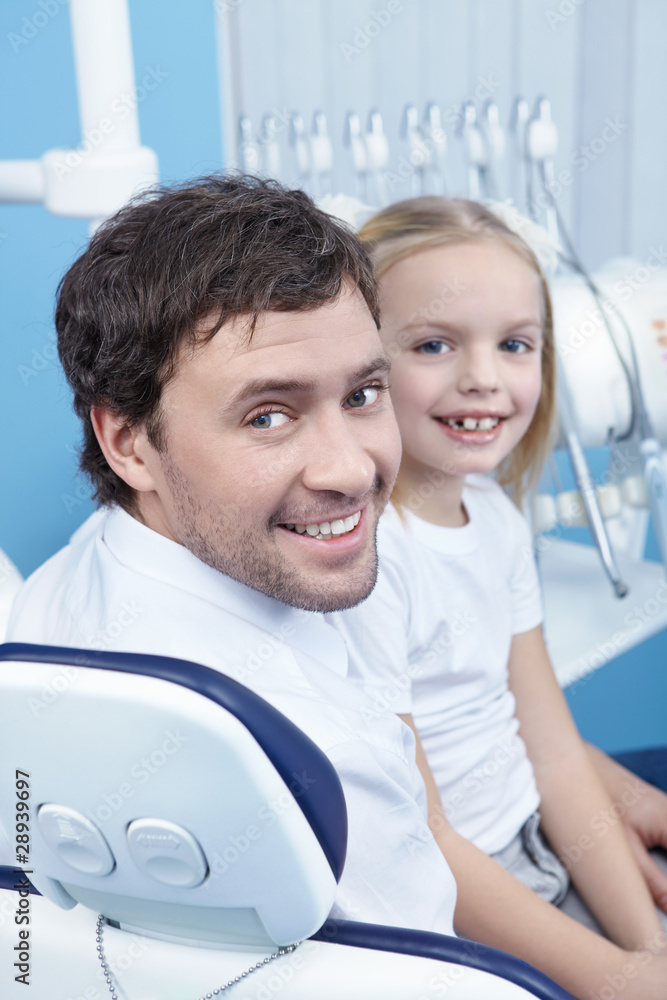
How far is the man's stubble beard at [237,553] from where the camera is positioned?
2.18 feet

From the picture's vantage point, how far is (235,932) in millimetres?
560

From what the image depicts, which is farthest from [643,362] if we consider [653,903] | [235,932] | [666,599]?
[235,932]

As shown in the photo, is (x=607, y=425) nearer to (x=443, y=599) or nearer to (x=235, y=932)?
(x=443, y=599)

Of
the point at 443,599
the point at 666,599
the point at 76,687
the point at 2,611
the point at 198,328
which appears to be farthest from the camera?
the point at 666,599

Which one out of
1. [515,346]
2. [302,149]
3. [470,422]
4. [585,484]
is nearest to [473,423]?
[470,422]

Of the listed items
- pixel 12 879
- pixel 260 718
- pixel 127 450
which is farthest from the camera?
pixel 127 450

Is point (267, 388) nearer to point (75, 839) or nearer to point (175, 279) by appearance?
point (175, 279)

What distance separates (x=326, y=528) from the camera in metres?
0.71

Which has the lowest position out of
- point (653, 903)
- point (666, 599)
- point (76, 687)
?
point (653, 903)

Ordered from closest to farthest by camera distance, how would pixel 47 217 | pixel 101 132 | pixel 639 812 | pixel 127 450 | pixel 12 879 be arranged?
pixel 12 879, pixel 127 450, pixel 101 132, pixel 639 812, pixel 47 217

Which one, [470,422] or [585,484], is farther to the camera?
[585,484]

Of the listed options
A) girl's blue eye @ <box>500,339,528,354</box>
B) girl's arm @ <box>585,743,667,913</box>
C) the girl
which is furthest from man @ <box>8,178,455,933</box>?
girl's arm @ <box>585,743,667,913</box>

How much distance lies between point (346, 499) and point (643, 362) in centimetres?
65

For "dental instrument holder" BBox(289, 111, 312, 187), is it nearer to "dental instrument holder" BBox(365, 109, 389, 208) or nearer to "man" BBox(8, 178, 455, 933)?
"dental instrument holder" BBox(365, 109, 389, 208)
